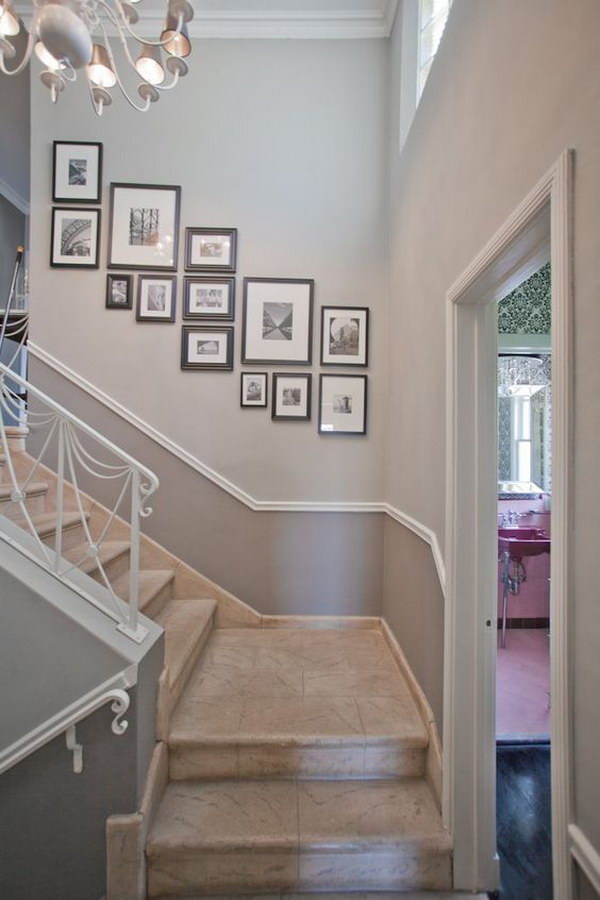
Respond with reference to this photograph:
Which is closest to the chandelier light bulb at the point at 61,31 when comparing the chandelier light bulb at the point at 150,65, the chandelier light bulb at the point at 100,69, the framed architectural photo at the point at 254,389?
the chandelier light bulb at the point at 150,65

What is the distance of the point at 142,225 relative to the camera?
2846 millimetres

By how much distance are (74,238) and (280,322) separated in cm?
151

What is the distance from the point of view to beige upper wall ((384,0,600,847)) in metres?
0.81

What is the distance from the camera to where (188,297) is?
2.85 m

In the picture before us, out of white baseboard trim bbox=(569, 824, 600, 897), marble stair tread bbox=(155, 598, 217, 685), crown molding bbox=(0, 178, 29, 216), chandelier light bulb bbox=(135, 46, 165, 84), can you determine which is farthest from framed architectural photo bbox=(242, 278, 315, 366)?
crown molding bbox=(0, 178, 29, 216)

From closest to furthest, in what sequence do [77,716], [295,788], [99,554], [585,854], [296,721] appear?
[585,854], [77,716], [295,788], [296,721], [99,554]

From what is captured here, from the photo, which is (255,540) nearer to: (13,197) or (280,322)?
(280,322)

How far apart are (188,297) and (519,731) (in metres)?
3.35

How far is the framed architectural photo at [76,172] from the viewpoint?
9.22 feet

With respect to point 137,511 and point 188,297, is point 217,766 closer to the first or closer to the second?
point 137,511

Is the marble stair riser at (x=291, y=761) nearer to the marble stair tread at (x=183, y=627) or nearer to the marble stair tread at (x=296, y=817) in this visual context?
the marble stair tread at (x=296, y=817)

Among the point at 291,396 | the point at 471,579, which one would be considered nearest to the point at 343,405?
the point at 291,396

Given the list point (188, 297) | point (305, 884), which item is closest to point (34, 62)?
point (188, 297)

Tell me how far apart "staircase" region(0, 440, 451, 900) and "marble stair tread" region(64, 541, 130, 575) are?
0.04 feet
